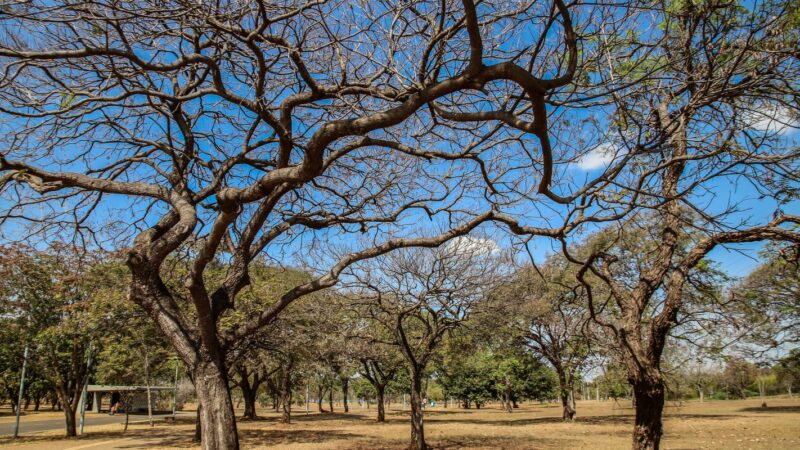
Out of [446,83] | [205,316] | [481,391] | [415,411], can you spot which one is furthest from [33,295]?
[481,391]

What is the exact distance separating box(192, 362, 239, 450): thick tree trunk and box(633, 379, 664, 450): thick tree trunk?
5.58 metres

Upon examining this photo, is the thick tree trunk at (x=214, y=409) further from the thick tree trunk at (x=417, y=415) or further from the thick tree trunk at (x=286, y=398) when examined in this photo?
the thick tree trunk at (x=286, y=398)

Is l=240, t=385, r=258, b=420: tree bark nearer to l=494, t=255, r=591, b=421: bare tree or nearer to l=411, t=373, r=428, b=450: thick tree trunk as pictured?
l=494, t=255, r=591, b=421: bare tree

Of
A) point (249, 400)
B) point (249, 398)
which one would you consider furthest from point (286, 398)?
point (249, 400)

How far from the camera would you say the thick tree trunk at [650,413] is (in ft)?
23.2

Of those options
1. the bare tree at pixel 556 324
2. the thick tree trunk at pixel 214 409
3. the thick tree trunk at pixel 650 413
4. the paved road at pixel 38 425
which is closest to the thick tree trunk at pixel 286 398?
the paved road at pixel 38 425

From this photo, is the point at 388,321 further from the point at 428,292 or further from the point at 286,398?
the point at 286,398

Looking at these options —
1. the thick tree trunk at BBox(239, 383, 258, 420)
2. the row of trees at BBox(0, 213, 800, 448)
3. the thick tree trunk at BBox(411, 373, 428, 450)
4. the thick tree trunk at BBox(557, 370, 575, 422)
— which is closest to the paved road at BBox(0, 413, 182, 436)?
the row of trees at BBox(0, 213, 800, 448)

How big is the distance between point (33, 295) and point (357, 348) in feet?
43.0

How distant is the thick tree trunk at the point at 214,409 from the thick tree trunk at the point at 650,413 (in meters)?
5.58

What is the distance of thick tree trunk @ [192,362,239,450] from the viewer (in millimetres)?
5203

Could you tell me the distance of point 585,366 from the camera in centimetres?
2555

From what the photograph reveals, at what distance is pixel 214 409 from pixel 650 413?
5898 millimetres

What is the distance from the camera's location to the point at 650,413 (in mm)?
7070
